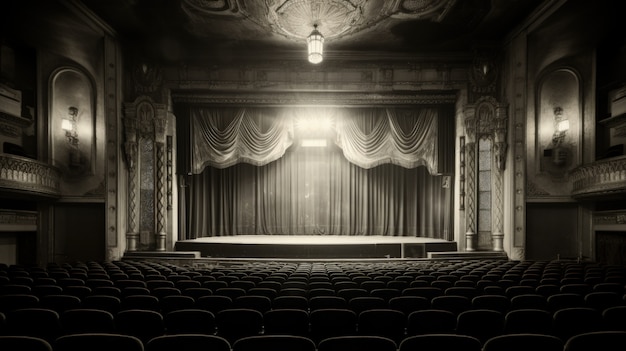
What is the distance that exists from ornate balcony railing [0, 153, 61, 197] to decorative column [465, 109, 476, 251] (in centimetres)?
1107

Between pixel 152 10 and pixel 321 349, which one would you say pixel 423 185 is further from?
pixel 321 349

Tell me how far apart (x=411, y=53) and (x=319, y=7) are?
3871 millimetres

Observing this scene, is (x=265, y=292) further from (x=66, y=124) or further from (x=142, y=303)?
(x=66, y=124)

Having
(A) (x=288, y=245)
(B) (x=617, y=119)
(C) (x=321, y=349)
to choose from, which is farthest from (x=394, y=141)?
(C) (x=321, y=349)

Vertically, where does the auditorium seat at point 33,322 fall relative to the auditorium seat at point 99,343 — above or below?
below

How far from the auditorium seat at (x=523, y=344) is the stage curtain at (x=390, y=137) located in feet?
37.6

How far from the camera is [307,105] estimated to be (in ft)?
44.5

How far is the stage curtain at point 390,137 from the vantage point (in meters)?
13.8

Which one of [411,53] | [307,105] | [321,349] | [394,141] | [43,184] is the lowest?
[321,349]

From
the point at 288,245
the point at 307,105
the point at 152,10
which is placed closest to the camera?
the point at 152,10

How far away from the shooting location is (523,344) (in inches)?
96.3

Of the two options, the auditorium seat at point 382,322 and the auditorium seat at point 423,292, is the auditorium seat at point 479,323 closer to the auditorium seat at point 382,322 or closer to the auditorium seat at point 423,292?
the auditorium seat at point 382,322

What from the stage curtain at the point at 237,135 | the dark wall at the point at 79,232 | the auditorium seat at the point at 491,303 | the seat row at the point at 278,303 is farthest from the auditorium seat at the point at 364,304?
the stage curtain at the point at 237,135

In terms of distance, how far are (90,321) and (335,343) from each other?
7.20 feet
